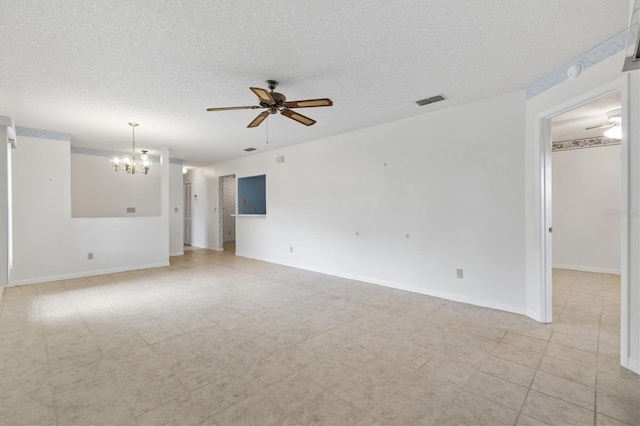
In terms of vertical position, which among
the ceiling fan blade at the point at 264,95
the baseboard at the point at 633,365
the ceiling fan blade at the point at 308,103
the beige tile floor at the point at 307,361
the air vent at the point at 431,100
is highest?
the air vent at the point at 431,100

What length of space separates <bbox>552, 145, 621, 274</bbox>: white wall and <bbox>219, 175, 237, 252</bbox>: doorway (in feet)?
25.5

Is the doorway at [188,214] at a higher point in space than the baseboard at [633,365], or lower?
higher

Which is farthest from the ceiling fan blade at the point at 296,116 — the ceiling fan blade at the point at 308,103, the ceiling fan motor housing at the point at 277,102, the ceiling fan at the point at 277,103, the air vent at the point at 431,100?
the air vent at the point at 431,100

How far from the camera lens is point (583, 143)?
5598 millimetres

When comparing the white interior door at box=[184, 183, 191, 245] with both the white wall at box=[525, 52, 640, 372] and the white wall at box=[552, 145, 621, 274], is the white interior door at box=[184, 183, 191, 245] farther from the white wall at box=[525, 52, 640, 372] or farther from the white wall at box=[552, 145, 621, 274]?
the white wall at box=[552, 145, 621, 274]

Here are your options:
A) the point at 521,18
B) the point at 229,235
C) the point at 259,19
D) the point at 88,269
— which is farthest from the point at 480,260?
the point at 229,235

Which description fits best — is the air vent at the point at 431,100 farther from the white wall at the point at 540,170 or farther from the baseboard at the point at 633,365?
the baseboard at the point at 633,365

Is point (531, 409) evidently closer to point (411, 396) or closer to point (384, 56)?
point (411, 396)

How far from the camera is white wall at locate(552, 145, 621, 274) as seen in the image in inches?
210

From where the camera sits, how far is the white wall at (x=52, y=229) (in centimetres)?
491

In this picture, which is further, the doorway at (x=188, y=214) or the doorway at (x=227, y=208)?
the doorway at (x=188, y=214)

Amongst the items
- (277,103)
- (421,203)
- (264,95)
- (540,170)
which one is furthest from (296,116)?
(540,170)

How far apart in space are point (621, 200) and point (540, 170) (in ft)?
3.21

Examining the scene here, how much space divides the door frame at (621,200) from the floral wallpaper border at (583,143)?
3470 mm
